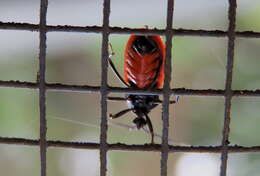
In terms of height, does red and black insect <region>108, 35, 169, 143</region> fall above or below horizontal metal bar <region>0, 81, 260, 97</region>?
above

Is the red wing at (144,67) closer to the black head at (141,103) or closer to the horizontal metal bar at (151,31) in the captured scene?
the black head at (141,103)

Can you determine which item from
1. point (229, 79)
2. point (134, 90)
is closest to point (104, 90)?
point (134, 90)

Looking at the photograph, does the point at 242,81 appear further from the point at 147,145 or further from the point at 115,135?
the point at 147,145

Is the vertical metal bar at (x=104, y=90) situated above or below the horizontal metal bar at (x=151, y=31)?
below

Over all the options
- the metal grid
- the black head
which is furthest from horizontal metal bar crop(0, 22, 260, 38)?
the black head

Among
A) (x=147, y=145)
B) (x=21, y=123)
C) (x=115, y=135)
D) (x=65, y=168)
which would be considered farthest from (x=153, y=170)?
(x=147, y=145)

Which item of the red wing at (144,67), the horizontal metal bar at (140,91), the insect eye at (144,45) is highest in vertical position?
the insect eye at (144,45)

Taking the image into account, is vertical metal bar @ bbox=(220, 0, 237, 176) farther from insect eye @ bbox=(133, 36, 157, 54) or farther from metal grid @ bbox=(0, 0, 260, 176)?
insect eye @ bbox=(133, 36, 157, 54)

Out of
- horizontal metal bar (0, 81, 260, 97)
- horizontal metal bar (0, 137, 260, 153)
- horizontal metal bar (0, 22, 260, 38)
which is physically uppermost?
horizontal metal bar (0, 22, 260, 38)

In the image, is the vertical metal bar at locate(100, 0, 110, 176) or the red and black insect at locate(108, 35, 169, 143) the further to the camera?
the red and black insect at locate(108, 35, 169, 143)

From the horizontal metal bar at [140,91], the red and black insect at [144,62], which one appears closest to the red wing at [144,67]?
the red and black insect at [144,62]

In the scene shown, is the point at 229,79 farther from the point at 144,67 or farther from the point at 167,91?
the point at 144,67

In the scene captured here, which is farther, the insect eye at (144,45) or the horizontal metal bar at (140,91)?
the insect eye at (144,45)
